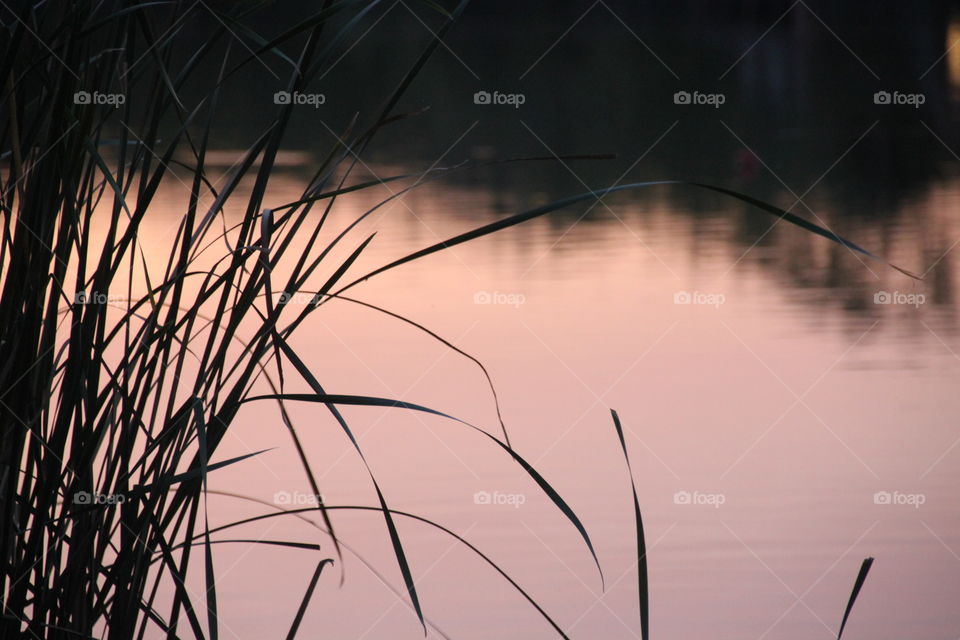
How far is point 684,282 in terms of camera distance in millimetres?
4027

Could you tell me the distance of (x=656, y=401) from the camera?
2.94 meters

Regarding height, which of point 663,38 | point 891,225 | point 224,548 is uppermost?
point 663,38

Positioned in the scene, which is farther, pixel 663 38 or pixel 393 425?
pixel 663 38

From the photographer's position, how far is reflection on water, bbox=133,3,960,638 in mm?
2051

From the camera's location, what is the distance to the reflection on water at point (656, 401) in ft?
6.73

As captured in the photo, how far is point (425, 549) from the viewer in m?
2.20

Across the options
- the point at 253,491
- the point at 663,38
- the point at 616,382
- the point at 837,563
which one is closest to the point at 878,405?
the point at 616,382

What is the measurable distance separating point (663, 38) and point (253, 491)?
10.2 metres

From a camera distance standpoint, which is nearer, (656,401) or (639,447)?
(639,447)

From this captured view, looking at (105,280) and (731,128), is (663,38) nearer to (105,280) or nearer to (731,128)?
(731,128)

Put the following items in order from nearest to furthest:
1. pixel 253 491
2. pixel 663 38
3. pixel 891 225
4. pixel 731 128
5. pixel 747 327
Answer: pixel 253 491 < pixel 747 327 < pixel 891 225 < pixel 731 128 < pixel 663 38

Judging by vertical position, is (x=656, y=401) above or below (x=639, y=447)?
above

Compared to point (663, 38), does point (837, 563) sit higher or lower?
lower

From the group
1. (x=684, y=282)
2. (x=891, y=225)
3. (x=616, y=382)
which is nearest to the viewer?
(x=616, y=382)
